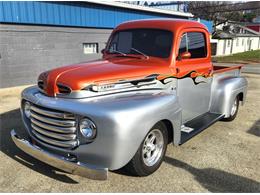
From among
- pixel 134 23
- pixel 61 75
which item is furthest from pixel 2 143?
pixel 134 23

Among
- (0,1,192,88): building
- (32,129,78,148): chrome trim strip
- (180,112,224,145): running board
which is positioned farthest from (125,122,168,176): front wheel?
(0,1,192,88): building

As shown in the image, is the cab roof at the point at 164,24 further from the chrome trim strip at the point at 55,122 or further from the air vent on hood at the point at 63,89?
the chrome trim strip at the point at 55,122

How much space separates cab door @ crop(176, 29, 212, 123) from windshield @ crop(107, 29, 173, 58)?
224 mm

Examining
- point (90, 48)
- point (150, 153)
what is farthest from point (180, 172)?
point (90, 48)

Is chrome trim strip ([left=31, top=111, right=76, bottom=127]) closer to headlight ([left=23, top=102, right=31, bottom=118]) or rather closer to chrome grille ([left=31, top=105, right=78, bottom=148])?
chrome grille ([left=31, top=105, right=78, bottom=148])

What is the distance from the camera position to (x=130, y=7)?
1382cm

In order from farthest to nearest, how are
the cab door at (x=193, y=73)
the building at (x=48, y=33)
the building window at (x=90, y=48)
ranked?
the building window at (x=90, y=48) → the building at (x=48, y=33) → the cab door at (x=193, y=73)

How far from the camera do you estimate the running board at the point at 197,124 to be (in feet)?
13.8

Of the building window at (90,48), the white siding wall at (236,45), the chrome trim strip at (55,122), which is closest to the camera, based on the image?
the chrome trim strip at (55,122)

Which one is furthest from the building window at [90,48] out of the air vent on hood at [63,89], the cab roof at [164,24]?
the air vent on hood at [63,89]

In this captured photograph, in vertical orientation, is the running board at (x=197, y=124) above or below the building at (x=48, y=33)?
below

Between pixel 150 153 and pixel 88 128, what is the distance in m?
1.04

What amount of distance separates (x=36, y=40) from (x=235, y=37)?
3222 cm

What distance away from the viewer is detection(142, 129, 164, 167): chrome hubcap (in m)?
3.50
